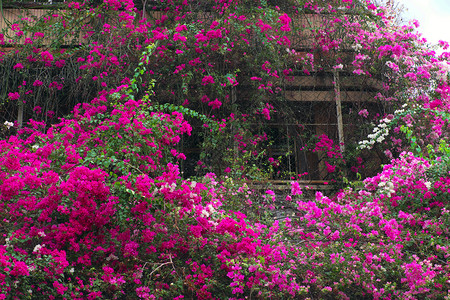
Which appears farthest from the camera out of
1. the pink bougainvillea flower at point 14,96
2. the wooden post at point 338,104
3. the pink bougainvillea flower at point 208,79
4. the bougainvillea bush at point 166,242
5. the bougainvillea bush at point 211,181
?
the wooden post at point 338,104

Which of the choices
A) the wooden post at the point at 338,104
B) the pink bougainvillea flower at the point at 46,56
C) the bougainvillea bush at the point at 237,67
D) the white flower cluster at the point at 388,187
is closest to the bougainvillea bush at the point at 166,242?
the white flower cluster at the point at 388,187

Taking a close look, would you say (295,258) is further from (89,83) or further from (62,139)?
(89,83)

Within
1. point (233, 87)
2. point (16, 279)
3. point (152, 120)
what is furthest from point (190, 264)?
point (233, 87)

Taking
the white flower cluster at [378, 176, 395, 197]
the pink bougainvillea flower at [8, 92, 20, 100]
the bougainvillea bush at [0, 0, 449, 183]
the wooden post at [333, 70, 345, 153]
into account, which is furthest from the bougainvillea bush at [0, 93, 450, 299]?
the wooden post at [333, 70, 345, 153]

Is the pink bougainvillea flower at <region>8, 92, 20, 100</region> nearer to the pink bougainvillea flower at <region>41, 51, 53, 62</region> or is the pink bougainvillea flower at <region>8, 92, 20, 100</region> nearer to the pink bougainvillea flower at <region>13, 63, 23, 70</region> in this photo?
the pink bougainvillea flower at <region>13, 63, 23, 70</region>

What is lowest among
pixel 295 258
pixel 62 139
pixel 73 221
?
pixel 295 258

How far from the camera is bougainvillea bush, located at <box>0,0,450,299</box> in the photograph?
3436 mm

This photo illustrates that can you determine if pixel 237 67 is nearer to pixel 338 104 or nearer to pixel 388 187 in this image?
pixel 338 104

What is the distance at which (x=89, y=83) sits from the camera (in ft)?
22.5

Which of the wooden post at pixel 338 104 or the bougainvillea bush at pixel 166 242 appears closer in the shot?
the bougainvillea bush at pixel 166 242

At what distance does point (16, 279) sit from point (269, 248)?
1871 mm

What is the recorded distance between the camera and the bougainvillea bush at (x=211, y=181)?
3.44 metres

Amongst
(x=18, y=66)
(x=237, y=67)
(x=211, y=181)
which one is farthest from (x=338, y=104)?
(x=18, y=66)

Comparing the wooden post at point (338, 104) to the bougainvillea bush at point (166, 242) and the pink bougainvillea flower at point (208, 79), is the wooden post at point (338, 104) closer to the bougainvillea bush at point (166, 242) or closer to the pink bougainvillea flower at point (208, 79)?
the pink bougainvillea flower at point (208, 79)
